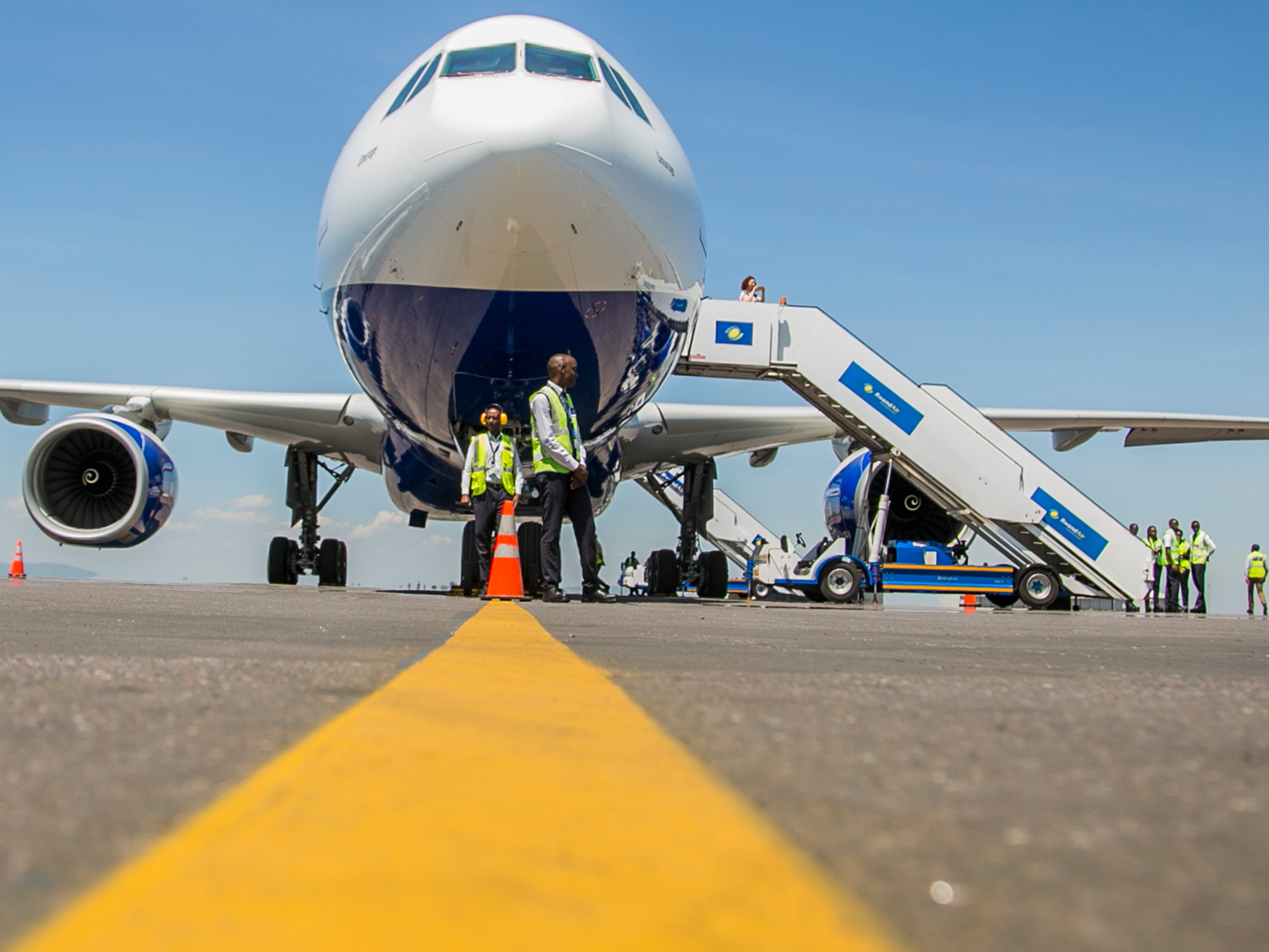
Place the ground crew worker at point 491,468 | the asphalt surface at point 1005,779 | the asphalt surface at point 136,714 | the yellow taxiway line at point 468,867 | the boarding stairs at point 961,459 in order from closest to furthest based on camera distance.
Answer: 1. the yellow taxiway line at point 468,867
2. the asphalt surface at point 1005,779
3. the asphalt surface at point 136,714
4. the ground crew worker at point 491,468
5. the boarding stairs at point 961,459

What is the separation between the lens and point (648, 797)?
1199mm

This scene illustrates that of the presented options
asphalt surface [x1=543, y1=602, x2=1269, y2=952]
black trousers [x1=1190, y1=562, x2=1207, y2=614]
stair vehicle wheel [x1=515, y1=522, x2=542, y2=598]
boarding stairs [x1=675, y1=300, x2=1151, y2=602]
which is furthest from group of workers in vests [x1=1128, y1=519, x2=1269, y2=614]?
asphalt surface [x1=543, y1=602, x2=1269, y2=952]

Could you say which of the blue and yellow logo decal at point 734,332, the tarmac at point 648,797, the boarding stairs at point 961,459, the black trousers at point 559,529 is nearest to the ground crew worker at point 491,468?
the black trousers at point 559,529

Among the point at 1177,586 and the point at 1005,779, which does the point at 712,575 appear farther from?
the point at 1005,779

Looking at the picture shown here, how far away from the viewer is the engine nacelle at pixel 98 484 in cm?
1067

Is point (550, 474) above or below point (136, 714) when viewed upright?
above

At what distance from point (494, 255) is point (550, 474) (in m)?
1.50

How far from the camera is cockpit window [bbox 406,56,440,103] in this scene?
24.8ft

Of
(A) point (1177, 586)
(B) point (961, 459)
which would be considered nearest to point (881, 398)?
(B) point (961, 459)

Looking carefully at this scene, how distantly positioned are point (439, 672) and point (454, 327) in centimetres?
533

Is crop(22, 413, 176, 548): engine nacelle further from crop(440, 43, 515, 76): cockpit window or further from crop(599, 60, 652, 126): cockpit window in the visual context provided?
crop(599, 60, 652, 126): cockpit window

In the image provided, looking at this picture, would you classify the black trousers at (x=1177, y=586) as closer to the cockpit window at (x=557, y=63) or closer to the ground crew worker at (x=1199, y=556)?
the ground crew worker at (x=1199, y=556)

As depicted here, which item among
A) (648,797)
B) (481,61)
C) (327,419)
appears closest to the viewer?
(648,797)

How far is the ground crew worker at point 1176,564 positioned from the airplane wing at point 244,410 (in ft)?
42.3
